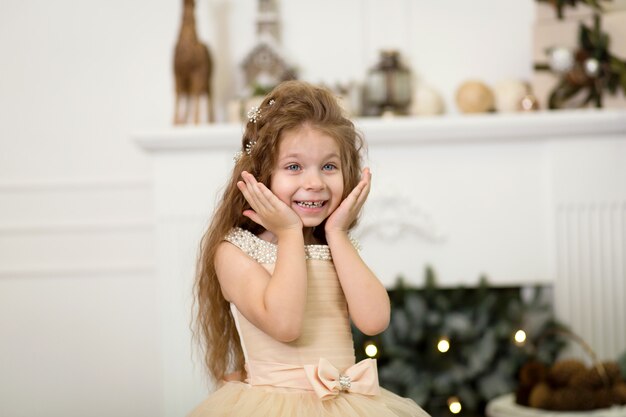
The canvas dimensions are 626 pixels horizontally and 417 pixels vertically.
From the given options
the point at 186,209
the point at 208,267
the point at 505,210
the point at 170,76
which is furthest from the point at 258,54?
the point at 208,267

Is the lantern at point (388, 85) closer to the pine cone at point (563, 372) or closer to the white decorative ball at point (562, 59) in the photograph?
the white decorative ball at point (562, 59)

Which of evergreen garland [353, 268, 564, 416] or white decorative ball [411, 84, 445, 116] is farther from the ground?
white decorative ball [411, 84, 445, 116]

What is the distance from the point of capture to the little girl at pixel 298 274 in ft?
5.12

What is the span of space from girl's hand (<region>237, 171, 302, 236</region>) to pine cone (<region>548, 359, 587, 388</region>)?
5.28 ft

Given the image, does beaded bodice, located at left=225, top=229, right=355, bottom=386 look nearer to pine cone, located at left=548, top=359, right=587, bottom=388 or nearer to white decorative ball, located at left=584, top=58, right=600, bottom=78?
pine cone, located at left=548, top=359, right=587, bottom=388

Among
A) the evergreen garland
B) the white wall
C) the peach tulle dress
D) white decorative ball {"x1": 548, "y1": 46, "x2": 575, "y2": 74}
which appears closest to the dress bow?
the peach tulle dress

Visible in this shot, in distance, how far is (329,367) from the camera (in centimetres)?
157

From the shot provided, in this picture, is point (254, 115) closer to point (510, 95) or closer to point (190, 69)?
point (190, 69)

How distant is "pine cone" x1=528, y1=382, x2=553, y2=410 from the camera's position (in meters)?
2.85

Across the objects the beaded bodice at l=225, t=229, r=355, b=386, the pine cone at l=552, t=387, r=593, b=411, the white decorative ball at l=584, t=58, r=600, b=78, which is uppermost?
the white decorative ball at l=584, t=58, r=600, b=78

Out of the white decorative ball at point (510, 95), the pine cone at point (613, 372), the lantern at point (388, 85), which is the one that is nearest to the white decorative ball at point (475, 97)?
the white decorative ball at point (510, 95)

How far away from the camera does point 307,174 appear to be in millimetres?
1608

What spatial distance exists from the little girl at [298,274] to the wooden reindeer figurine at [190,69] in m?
1.82

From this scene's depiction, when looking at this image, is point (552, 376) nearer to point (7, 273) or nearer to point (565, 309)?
point (565, 309)
